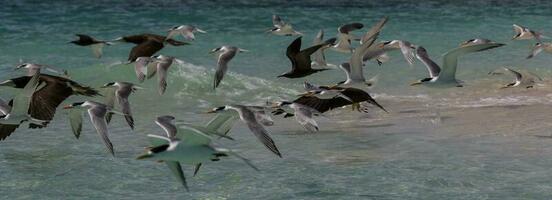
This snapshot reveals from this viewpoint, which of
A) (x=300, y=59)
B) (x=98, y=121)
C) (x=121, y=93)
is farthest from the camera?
(x=300, y=59)

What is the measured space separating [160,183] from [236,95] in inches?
392

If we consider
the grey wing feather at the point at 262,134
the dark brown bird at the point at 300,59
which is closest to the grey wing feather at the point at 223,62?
the dark brown bird at the point at 300,59

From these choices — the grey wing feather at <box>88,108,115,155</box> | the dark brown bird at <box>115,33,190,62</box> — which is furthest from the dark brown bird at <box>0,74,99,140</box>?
the dark brown bird at <box>115,33,190,62</box>

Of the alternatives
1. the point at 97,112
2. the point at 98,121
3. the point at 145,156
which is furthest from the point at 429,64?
the point at 145,156

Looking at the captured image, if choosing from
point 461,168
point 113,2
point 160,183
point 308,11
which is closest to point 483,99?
point 461,168

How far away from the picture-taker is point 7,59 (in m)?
30.7

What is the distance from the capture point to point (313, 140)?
1642cm

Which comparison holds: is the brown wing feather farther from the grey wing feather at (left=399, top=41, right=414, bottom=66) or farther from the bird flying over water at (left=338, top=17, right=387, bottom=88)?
the grey wing feather at (left=399, top=41, right=414, bottom=66)

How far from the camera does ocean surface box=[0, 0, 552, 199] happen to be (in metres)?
13.2

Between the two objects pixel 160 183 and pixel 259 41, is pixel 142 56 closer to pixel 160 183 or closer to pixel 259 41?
pixel 160 183

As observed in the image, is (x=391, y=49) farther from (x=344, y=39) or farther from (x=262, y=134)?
(x=262, y=134)

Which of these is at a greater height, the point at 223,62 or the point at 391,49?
the point at 223,62

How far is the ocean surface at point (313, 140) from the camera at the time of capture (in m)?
13.2

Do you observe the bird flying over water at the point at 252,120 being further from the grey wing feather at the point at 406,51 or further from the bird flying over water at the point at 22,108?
the grey wing feather at the point at 406,51
